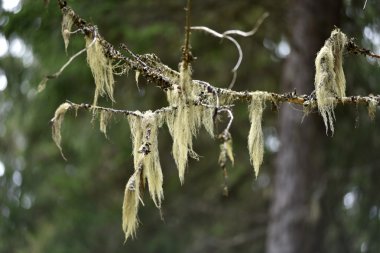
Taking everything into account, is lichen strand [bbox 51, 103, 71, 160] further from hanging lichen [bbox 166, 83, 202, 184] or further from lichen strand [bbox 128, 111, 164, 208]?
hanging lichen [bbox 166, 83, 202, 184]

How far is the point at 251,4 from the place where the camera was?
6.33 meters

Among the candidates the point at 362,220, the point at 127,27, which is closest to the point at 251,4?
the point at 127,27

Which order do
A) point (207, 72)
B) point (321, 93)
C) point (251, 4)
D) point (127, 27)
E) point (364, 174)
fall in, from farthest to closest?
Answer: point (207, 72) < point (364, 174) < point (251, 4) < point (127, 27) < point (321, 93)

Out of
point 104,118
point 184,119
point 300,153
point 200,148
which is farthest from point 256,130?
point 200,148

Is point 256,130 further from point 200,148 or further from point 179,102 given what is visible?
point 200,148

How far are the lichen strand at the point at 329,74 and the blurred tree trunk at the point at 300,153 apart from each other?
3.45 m

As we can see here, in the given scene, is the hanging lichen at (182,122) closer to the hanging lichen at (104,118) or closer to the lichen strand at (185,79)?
the lichen strand at (185,79)

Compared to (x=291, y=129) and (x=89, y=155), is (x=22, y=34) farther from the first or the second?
(x=89, y=155)

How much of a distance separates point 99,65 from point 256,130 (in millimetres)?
698

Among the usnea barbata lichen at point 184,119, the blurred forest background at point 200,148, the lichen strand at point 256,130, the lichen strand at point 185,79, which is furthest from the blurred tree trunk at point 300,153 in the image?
the lichen strand at point 185,79

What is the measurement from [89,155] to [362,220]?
129 inches

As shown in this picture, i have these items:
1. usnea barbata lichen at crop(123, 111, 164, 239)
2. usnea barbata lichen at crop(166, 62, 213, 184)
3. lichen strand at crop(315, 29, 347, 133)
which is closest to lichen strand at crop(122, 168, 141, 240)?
usnea barbata lichen at crop(123, 111, 164, 239)

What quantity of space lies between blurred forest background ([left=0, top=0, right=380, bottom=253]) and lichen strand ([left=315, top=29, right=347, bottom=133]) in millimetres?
2313

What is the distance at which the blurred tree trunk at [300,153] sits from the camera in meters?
6.31
